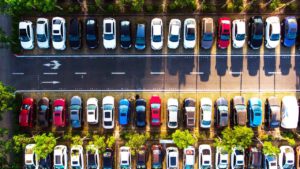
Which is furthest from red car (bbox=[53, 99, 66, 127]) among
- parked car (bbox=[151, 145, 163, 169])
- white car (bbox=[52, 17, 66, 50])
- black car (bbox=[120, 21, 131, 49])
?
parked car (bbox=[151, 145, 163, 169])

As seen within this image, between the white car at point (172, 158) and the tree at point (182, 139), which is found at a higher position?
the tree at point (182, 139)

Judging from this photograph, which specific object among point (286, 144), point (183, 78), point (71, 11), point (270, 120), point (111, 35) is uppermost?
point (71, 11)

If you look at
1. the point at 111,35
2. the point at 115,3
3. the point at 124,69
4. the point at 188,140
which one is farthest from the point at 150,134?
the point at 115,3

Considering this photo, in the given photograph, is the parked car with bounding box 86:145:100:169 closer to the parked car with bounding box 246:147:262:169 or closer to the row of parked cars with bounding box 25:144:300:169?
the row of parked cars with bounding box 25:144:300:169

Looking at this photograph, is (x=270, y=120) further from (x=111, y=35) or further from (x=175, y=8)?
(x=111, y=35)

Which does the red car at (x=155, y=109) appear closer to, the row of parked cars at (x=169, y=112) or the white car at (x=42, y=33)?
the row of parked cars at (x=169, y=112)

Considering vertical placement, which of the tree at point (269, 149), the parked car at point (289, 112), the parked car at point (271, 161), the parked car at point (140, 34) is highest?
the parked car at point (140, 34)

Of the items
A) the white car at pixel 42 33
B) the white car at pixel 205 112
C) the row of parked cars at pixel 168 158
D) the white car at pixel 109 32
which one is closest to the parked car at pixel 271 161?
the row of parked cars at pixel 168 158
